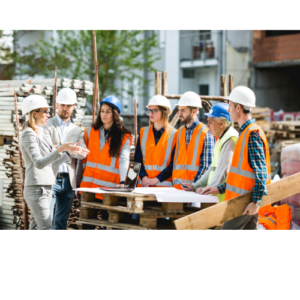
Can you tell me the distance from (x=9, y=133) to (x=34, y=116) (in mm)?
2366

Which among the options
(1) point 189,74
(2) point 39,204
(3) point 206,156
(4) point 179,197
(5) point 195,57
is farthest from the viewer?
(1) point 189,74

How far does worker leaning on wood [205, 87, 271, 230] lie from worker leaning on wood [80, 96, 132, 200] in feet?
5.53

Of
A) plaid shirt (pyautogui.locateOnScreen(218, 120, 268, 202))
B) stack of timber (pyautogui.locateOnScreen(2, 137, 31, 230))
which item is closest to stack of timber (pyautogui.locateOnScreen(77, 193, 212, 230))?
plaid shirt (pyautogui.locateOnScreen(218, 120, 268, 202))

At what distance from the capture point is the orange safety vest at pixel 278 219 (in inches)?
208

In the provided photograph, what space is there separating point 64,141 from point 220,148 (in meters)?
2.12

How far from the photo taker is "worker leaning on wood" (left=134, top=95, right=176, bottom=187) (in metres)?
5.50

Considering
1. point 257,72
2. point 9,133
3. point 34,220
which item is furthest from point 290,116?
point 34,220

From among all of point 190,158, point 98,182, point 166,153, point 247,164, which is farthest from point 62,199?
point 247,164

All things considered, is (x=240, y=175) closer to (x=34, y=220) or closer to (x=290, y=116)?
(x=34, y=220)

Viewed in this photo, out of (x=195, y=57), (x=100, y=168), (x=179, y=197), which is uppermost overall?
(x=195, y=57)

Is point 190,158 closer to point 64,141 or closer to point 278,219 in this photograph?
point 278,219

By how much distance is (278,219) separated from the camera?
17.5ft

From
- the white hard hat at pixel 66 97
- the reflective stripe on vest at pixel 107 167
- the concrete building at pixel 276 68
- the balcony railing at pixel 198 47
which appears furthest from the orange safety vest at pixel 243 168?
the balcony railing at pixel 198 47

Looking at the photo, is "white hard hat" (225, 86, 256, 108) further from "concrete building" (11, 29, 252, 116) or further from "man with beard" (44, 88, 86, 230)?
"concrete building" (11, 29, 252, 116)
